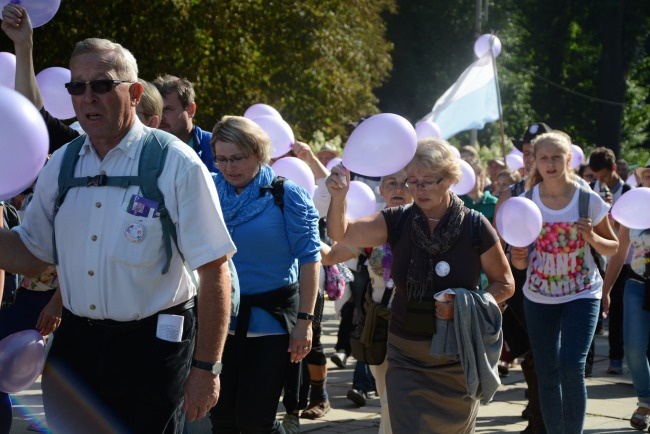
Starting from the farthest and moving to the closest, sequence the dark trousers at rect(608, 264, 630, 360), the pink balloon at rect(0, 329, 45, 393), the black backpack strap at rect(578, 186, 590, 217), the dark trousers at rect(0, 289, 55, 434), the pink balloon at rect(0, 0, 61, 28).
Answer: the dark trousers at rect(608, 264, 630, 360), the black backpack strap at rect(578, 186, 590, 217), the dark trousers at rect(0, 289, 55, 434), the pink balloon at rect(0, 0, 61, 28), the pink balloon at rect(0, 329, 45, 393)

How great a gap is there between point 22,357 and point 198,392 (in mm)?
714

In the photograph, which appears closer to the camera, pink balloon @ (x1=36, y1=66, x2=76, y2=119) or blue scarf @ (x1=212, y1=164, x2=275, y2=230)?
blue scarf @ (x1=212, y1=164, x2=275, y2=230)

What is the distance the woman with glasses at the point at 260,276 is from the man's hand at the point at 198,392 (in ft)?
5.02

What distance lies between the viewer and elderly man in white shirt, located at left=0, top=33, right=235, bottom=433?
3.75 metres

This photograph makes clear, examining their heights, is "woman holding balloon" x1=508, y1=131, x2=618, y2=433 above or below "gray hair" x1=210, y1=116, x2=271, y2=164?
below

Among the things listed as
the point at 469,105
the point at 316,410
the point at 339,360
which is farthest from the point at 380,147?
the point at 469,105

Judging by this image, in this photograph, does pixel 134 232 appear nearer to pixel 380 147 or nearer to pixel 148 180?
pixel 148 180

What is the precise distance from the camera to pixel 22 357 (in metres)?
4.04

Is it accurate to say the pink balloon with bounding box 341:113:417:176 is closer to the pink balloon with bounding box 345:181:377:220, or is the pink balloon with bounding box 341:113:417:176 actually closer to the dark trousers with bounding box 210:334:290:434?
the dark trousers with bounding box 210:334:290:434

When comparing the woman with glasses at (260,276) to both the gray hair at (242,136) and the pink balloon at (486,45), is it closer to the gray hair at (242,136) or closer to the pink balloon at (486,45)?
the gray hair at (242,136)

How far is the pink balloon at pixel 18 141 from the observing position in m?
3.31

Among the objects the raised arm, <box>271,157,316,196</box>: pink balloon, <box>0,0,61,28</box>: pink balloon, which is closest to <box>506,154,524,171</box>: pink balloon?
<box>271,157,316,196</box>: pink balloon

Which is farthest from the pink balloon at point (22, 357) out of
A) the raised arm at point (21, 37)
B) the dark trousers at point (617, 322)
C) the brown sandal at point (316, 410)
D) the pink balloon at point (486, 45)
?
the pink balloon at point (486, 45)

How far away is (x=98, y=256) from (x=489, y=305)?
208 centimetres
